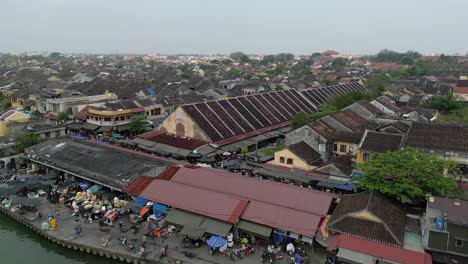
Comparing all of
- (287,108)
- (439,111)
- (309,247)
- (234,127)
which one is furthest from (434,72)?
(309,247)

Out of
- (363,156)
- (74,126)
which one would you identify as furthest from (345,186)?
(74,126)

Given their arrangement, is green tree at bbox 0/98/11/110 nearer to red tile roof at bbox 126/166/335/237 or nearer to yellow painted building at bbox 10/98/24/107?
yellow painted building at bbox 10/98/24/107

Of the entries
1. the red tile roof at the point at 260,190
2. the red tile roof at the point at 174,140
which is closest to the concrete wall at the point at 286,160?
the red tile roof at the point at 260,190

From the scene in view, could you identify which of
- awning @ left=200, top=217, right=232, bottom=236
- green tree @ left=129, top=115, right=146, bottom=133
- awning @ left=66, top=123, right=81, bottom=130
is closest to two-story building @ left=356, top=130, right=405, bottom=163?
awning @ left=200, top=217, right=232, bottom=236

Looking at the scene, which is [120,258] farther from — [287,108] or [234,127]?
[287,108]

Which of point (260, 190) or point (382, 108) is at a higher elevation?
point (382, 108)

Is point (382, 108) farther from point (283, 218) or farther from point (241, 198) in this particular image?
point (283, 218)
